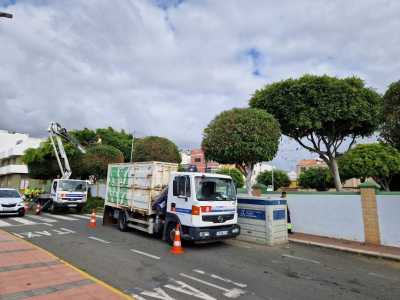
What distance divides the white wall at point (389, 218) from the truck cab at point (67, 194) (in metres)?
16.8

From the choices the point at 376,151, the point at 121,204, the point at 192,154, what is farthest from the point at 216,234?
the point at 192,154

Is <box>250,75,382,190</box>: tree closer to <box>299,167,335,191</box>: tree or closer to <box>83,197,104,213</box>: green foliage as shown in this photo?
<box>83,197,104,213</box>: green foliage

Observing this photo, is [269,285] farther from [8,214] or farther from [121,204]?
[8,214]

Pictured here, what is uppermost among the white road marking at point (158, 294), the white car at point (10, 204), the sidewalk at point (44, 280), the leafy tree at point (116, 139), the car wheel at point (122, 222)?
the leafy tree at point (116, 139)

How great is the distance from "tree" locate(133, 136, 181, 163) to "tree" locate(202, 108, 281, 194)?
10171 millimetres

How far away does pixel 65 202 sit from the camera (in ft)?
57.9

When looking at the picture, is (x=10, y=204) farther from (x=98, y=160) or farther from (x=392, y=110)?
(x=392, y=110)

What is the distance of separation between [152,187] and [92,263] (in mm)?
3849

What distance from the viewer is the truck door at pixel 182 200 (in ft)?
28.1

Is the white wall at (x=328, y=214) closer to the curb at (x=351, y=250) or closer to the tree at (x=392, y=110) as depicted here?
the curb at (x=351, y=250)

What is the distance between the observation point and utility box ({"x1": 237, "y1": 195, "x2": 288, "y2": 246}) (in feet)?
32.3

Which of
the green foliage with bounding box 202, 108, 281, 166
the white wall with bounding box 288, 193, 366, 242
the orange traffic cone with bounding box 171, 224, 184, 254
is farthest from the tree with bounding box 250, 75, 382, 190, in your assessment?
the orange traffic cone with bounding box 171, 224, 184, 254

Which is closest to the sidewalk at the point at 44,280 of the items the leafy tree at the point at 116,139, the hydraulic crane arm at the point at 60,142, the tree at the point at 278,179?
the hydraulic crane arm at the point at 60,142

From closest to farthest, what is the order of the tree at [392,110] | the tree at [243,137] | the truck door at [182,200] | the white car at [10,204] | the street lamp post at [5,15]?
the street lamp post at [5,15], the tree at [392,110], the truck door at [182,200], the tree at [243,137], the white car at [10,204]
